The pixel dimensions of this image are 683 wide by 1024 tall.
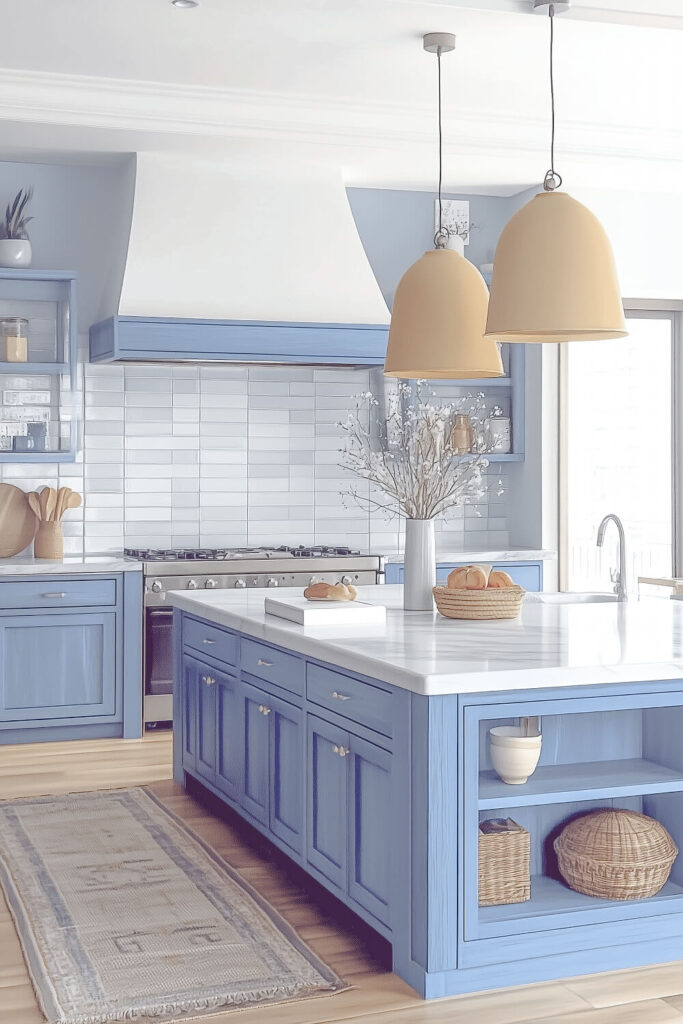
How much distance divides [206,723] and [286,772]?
3.10ft

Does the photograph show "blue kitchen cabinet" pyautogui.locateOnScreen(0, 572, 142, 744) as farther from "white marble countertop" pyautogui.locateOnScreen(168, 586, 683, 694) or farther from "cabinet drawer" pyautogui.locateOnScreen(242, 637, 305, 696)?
"cabinet drawer" pyautogui.locateOnScreen(242, 637, 305, 696)

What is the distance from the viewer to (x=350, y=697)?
3205 millimetres

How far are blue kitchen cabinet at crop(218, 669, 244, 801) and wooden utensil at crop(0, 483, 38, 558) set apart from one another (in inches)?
88.2

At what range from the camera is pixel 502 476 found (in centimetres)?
727

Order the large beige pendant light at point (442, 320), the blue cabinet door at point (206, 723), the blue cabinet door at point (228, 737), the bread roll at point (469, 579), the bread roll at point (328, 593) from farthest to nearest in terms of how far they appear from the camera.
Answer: the blue cabinet door at point (206, 723) < the blue cabinet door at point (228, 737) < the bread roll at point (328, 593) < the bread roll at point (469, 579) < the large beige pendant light at point (442, 320)

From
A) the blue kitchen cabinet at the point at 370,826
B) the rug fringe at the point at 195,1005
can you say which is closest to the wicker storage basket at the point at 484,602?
the blue kitchen cabinet at the point at 370,826

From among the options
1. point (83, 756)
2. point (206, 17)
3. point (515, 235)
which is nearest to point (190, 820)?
point (83, 756)

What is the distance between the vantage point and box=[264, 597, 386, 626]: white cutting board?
3.66 metres

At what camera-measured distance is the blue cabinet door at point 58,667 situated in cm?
582

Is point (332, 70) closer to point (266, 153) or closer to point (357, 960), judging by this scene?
point (266, 153)

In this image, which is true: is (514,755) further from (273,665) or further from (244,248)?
(244,248)

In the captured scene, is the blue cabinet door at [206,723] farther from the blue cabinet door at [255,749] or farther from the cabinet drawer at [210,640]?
the blue cabinet door at [255,749]

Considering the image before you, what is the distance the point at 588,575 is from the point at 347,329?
2.11 meters

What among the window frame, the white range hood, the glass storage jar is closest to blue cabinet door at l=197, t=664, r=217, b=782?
the white range hood
